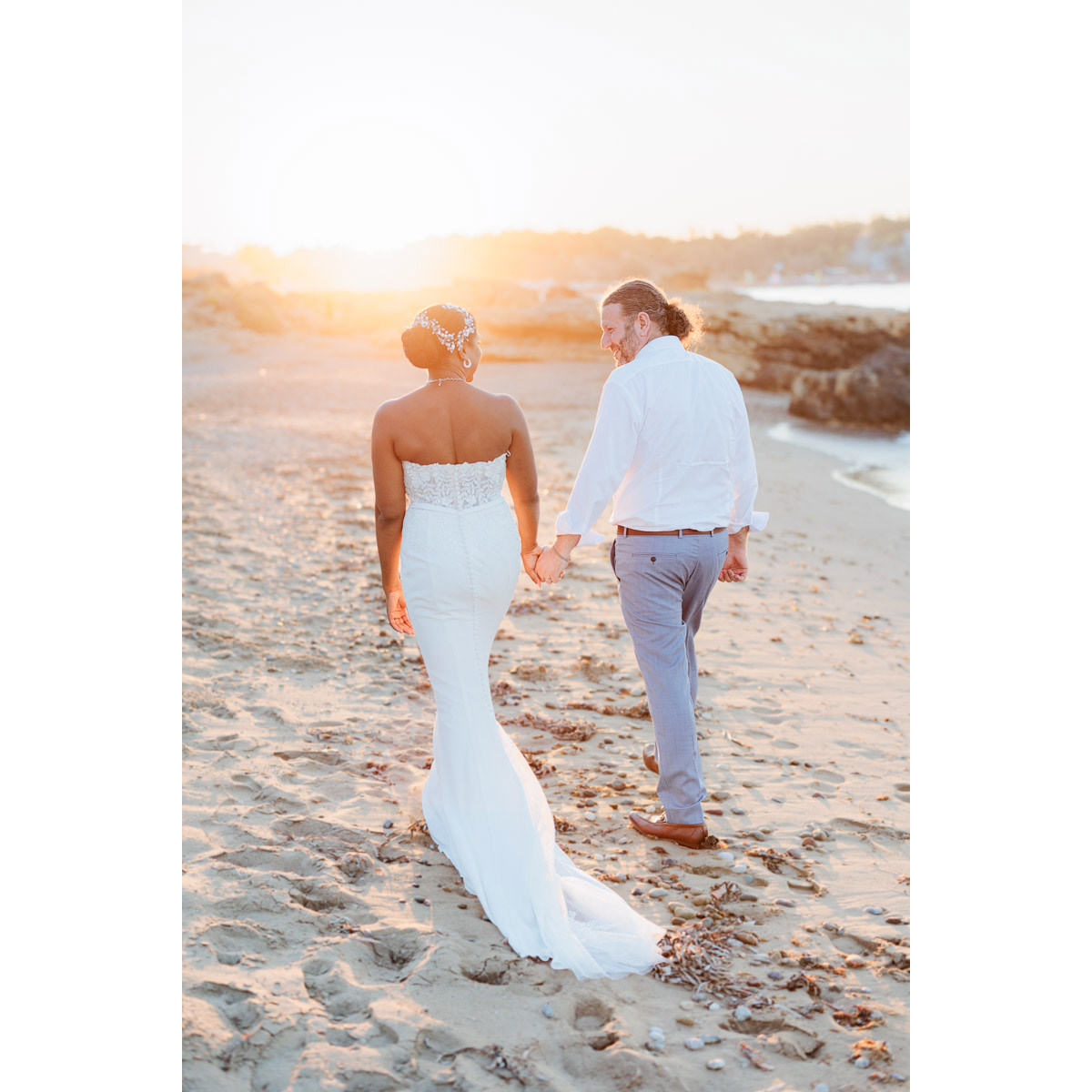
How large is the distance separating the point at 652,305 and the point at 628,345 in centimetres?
17

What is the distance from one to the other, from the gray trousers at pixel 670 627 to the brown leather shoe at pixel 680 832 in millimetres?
22

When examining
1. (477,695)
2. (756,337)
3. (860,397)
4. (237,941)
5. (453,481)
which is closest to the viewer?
(237,941)

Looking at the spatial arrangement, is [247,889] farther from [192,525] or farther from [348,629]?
[192,525]

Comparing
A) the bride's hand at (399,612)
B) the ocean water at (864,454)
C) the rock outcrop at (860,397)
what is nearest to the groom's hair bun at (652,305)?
the bride's hand at (399,612)

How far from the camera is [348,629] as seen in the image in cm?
609

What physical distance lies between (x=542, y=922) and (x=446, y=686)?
87 cm

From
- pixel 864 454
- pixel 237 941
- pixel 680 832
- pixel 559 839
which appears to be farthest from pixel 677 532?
pixel 864 454

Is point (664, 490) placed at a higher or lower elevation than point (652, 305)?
lower

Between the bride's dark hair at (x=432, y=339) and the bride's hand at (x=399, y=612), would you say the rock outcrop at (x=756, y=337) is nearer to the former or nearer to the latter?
the bride's hand at (x=399, y=612)

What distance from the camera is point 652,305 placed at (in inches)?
142

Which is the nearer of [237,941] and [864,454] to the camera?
[237,941]

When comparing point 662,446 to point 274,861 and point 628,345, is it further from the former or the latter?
point 274,861

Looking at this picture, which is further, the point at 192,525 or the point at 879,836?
the point at 192,525

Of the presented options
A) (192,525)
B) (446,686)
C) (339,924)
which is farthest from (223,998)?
(192,525)
